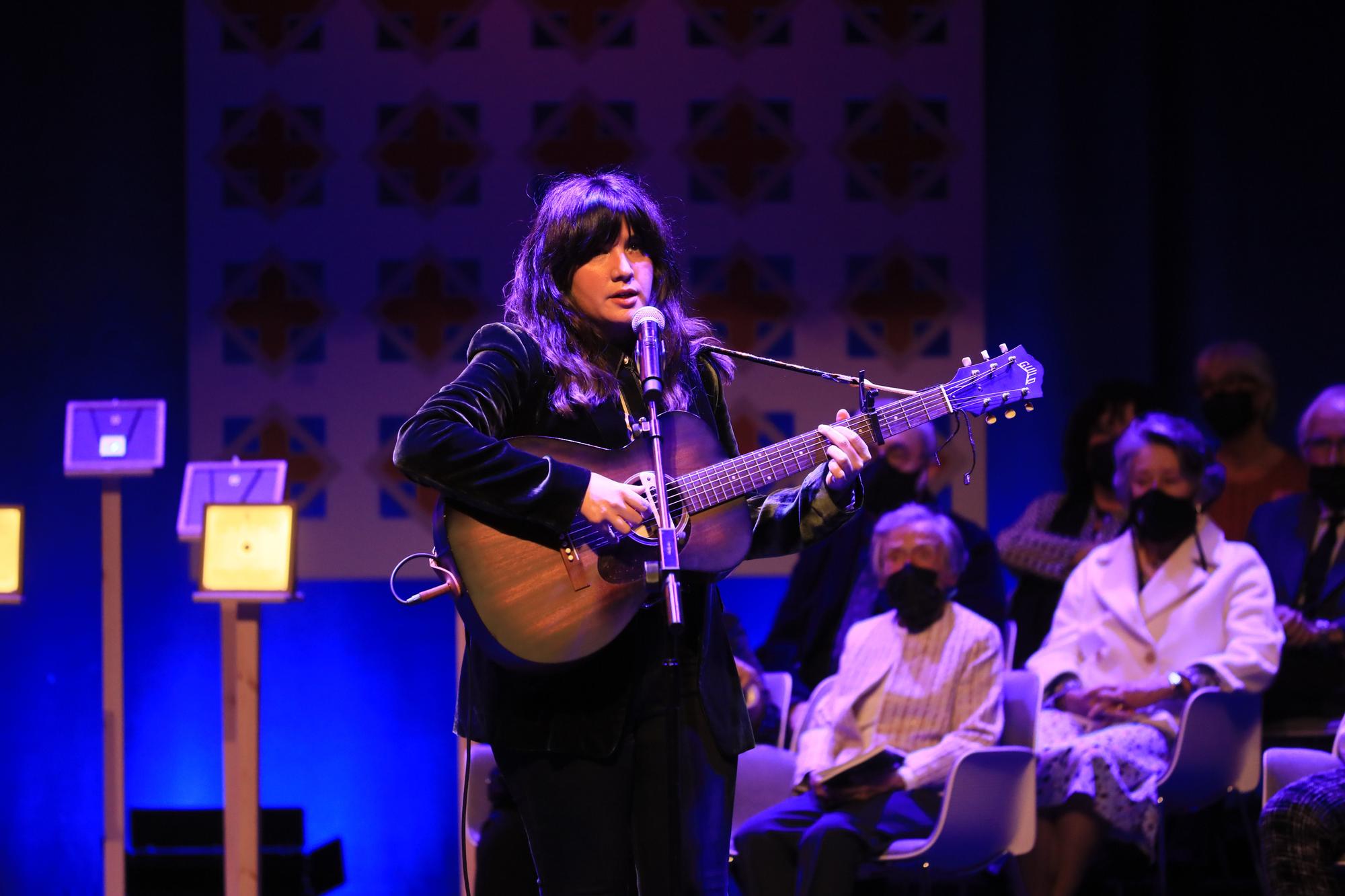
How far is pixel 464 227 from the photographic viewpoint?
18.4ft

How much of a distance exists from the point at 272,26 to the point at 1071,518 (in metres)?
3.70

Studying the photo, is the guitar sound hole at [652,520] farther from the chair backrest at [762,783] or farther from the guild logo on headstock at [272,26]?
the guild logo on headstock at [272,26]

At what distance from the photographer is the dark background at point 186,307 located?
5500 millimetres

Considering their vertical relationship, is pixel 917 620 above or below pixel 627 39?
below

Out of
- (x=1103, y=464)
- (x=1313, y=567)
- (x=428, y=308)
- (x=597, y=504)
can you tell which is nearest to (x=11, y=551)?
(x=428, y=308)

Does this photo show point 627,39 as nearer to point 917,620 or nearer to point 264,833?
point 917,620

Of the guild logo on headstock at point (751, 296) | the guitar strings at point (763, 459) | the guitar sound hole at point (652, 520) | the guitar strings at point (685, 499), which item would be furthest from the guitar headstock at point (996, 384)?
the guild logo on headstock at point (751, 296)

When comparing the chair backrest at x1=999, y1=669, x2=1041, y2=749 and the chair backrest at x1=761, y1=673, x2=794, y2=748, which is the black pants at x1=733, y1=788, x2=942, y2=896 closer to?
the chair backrest at x1=999, y1=669, x2=1041, y2=749

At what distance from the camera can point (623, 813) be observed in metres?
1.97

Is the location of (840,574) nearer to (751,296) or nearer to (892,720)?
(892,720)

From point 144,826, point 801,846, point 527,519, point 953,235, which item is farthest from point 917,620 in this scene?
point 144,826

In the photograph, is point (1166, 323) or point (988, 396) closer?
point (988, 396)

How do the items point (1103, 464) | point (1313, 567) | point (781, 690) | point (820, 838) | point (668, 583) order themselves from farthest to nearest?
point (1103, 464), point (781, 690), point (1313, 567), point (820, 838), point (668, 583)

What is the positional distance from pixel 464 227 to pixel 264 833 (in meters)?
2.49
